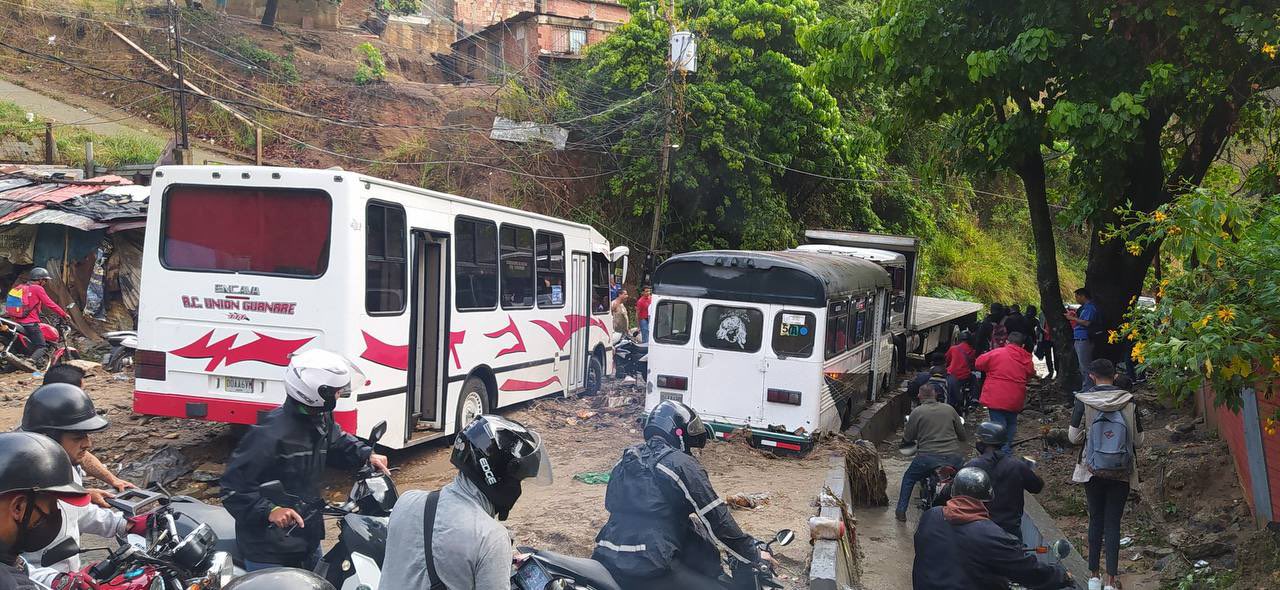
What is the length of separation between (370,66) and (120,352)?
19.3 metres

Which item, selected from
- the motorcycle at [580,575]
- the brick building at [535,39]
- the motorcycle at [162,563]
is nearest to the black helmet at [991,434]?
the motorcycle at [580,575]

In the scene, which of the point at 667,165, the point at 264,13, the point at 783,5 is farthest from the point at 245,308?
the point at 264,13

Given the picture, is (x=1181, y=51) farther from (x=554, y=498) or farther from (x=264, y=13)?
(x=264, y=13)

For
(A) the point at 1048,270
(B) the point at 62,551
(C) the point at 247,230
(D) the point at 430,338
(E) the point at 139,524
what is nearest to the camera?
(B) the point at 62,551

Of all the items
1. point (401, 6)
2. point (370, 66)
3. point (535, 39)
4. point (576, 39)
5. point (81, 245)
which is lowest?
point (81, 245)

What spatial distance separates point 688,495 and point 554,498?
443 cm

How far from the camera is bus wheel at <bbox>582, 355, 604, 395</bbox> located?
46.5ft

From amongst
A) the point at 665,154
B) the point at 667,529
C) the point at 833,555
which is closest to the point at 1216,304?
the point at 833,555

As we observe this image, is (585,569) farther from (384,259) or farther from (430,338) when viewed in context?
(430,338)

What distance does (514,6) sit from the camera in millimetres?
37500

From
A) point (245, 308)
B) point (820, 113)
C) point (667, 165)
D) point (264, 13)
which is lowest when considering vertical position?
point (245, 308)

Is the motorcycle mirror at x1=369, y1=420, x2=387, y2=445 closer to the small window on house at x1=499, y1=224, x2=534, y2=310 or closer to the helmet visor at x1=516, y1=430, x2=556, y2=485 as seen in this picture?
the helmet visor at x1=516, y1=430, x2=556, y2=485

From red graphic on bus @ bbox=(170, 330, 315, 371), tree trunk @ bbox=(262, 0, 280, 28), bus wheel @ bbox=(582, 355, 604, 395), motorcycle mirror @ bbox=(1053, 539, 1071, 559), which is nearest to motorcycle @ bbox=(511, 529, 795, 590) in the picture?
motorcycle mirror @ bbox=(1053, 539, 1071, 559)

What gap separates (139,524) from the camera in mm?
3723
